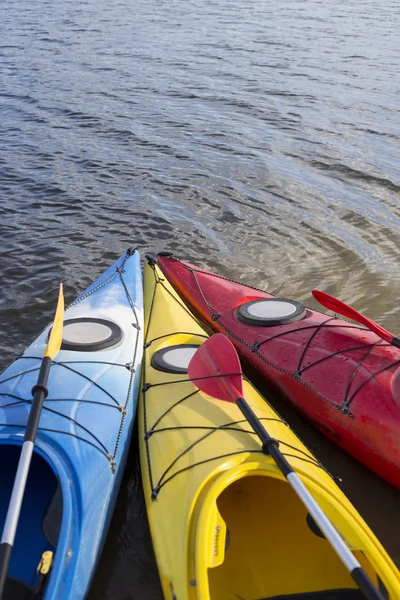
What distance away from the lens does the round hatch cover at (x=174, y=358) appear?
376 centimetres

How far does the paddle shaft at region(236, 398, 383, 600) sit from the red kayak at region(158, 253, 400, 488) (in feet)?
2.55

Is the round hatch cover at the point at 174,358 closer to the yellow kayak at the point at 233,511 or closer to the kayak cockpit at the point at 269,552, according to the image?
the yellow kayak at the point at 233,511

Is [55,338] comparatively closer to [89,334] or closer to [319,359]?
[89,334]

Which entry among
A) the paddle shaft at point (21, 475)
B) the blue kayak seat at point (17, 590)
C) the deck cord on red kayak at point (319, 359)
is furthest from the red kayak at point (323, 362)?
the blue kayak seat at point (17, 590)

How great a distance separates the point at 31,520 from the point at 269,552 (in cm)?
126

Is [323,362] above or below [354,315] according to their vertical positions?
below

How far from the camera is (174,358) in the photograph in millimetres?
3865

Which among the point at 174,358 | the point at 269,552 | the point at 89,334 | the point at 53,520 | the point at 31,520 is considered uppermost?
the point at 89,334

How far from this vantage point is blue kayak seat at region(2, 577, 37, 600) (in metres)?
2.69

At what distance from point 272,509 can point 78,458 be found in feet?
3.55

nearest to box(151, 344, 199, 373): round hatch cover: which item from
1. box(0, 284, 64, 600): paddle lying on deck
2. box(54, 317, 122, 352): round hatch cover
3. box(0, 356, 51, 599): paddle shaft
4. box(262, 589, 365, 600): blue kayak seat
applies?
box(54, 317, 122, 352): round hatch cover

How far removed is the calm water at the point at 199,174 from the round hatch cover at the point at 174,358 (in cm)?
58

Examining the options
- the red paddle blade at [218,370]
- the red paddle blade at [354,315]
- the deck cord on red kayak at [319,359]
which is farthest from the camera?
the red paddle blade at [354,315]

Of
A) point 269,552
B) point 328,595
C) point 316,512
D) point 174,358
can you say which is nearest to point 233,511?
point 269,552
